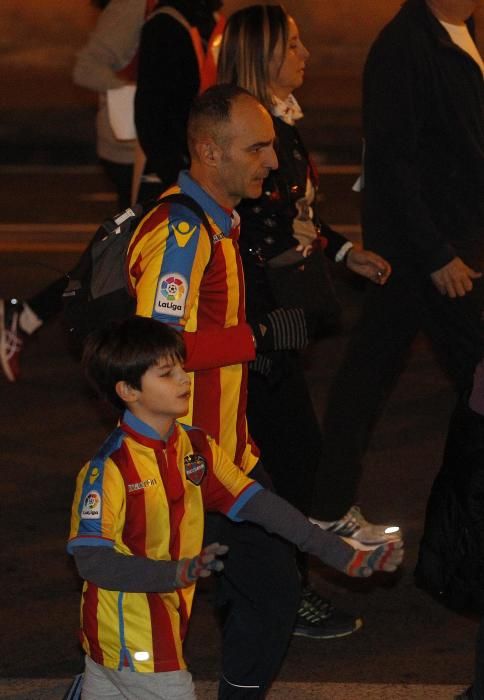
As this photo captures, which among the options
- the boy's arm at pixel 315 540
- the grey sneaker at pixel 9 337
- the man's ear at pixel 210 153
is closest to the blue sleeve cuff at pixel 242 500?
the boy's arm at pixel 315 540

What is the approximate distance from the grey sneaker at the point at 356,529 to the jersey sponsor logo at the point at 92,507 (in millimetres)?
2138

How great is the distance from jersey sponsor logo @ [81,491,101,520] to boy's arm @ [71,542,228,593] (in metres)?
0.07

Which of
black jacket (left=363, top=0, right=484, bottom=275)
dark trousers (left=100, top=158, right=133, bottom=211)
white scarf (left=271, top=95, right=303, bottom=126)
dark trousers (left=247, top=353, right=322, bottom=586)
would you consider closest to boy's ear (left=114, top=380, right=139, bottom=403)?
dark trousers (left=247, top=353, right=322, bottom=586)

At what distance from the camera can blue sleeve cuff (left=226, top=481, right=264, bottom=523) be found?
3.71m

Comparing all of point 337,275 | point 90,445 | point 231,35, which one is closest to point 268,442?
point 231,35

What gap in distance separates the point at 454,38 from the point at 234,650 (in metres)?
2.44

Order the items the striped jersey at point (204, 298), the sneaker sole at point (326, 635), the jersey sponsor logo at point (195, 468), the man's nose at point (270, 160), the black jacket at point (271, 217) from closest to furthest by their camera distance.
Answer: the jersey sponsor logo at point (195, 468)
the striped jersey at point (204, 298)
the man's nose at point (270, 160)
the black jacket at point (271, 217)
the sneaker sole at point (326, 635)

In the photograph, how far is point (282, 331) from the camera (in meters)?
4.10

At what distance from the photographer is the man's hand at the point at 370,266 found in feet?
17.0

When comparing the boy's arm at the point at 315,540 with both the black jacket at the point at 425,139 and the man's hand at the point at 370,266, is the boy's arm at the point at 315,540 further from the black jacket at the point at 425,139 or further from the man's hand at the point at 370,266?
the black jacket at the point at 425,139

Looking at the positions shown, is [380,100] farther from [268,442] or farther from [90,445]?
[90,445]

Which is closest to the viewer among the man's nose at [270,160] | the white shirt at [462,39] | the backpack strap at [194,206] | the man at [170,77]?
the backpack strap at [194,206]

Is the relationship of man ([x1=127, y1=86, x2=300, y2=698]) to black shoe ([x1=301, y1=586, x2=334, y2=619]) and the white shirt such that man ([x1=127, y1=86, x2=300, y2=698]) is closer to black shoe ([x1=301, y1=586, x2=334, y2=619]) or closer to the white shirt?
black shoe ([x1=301, y1=586, x2=334, y2=619])

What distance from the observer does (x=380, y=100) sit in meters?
5.29
